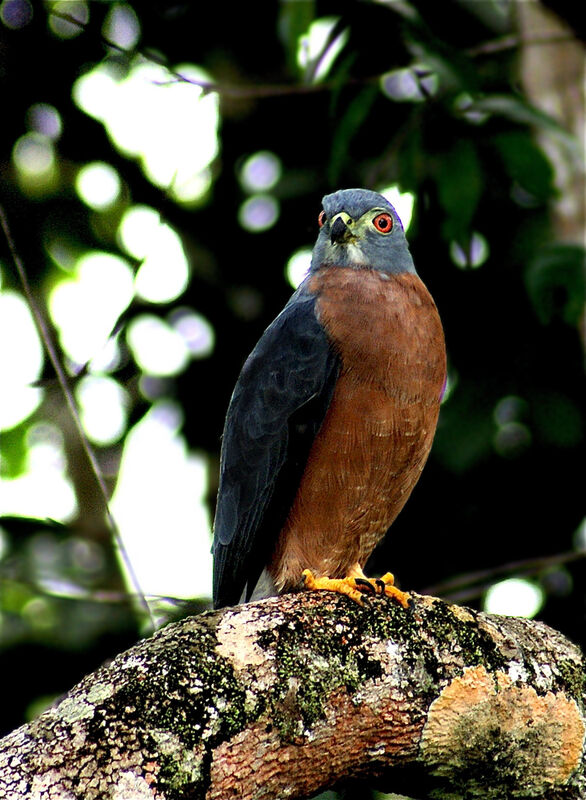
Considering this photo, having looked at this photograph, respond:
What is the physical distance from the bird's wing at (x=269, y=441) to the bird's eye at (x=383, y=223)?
1.40ft

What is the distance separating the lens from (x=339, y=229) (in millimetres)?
3961

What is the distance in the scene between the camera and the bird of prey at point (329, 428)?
11.6 feet

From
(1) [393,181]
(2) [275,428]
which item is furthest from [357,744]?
(1) [393,181]

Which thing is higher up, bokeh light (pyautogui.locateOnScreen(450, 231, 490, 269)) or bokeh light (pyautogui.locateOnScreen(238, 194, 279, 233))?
bokeh light (pyautogui.locateOnScreen(238, 194, 279, 233))

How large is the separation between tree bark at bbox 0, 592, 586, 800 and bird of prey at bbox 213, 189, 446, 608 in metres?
0.68

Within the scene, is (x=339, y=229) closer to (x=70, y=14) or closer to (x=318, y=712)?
(x=70, y=14)

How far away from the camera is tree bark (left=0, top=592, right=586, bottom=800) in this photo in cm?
213

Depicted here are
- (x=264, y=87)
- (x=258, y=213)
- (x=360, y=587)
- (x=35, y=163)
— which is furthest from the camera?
(x=258, y=213)

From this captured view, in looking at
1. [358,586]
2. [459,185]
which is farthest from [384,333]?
[358,586]

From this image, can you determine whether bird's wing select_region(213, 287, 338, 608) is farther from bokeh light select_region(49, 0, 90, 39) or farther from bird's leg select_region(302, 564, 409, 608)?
bokeh light select_region(49, 0, 90, 39)

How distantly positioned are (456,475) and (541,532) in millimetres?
707

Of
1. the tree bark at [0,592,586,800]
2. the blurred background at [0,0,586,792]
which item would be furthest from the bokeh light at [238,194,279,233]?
the tree bark at [0,592,586,800]

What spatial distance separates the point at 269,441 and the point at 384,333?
0.56m

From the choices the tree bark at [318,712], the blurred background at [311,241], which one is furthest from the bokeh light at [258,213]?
the tree bark at [318,712]
